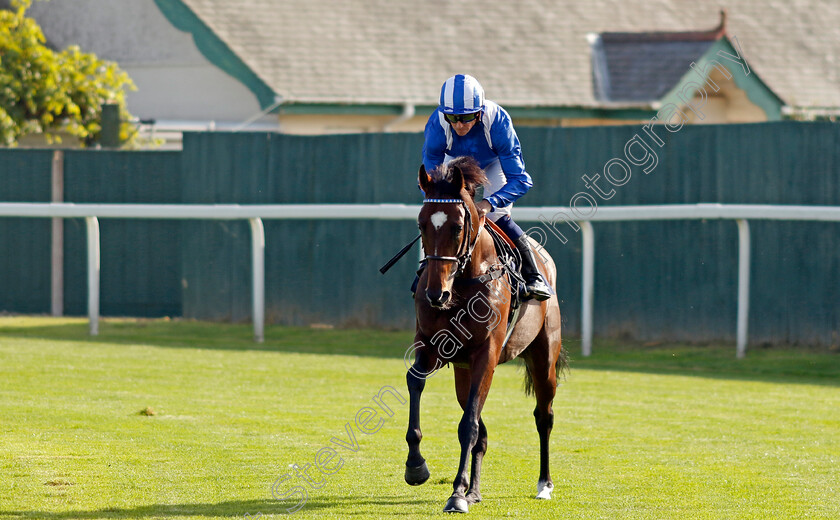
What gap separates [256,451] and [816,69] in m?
18.7

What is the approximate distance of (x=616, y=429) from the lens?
9.02m

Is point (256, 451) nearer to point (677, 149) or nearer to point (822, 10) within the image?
point (677, 149)

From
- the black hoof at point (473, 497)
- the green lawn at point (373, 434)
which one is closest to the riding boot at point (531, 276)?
the green lawn at point (373, 434)

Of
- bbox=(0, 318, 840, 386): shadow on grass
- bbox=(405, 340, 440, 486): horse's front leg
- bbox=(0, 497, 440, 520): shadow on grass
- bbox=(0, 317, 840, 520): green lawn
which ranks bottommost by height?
bbox=(0, 318, 840, 386): shadow on grass

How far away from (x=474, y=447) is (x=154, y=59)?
49.6 feet

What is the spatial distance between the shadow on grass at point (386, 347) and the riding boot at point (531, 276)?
461 centimetres

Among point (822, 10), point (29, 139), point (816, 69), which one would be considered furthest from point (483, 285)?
point (822, 10)

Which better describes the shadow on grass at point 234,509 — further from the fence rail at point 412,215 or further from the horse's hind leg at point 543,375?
the fence rail at point 412,215

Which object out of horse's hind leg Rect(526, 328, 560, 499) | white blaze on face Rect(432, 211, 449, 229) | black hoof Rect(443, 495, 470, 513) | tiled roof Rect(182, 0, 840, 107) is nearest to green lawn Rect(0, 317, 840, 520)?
black hoof Rect(443, 495, 470, 513)

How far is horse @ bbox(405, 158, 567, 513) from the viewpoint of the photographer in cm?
632

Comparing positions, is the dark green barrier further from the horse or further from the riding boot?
the horse

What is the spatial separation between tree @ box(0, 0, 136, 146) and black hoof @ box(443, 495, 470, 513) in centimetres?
1298

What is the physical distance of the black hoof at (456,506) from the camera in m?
6.30

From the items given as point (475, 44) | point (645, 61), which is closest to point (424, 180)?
point (645, 61)
